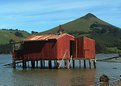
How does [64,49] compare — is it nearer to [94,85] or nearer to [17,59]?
[17,59]

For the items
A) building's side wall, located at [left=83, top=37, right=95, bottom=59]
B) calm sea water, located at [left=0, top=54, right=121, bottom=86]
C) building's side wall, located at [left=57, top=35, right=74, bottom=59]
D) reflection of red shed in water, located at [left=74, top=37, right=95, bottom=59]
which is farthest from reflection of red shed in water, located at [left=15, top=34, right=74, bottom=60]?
calm sea water, located at [left=0, top=54, right=121, bottom=86]

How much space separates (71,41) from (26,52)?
9742mm

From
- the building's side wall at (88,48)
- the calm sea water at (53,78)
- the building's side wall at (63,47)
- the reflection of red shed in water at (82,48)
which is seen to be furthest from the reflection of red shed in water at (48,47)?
the calm sea water at (53,78)

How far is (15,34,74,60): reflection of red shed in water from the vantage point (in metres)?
79.4

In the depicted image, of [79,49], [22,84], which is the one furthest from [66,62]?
[22,84]

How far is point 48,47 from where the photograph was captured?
79875 millimetres

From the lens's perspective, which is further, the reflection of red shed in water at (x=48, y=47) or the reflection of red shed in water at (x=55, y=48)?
Answer: the reflection of red shed in water at (x=55, y=48)

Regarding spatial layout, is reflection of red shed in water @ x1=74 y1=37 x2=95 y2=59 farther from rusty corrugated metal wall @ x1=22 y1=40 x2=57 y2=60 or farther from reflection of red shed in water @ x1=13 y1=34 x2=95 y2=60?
rusty corrugated metal wall @ x1=22 y1=40 x2=57 y2=60

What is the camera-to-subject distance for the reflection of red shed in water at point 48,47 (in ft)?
261

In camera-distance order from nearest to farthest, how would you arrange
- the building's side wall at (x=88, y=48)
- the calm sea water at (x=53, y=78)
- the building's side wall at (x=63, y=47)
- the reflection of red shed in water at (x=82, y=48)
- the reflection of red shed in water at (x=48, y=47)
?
the calm sea water at (x=53, y=78) < the reflection of red shed in water at (x=48, y=47) < the building's side wall at (x=63, y=47) < the reflection of red shed in water at (x=82, y=48) < the building's side wall at (x=88, y=48)

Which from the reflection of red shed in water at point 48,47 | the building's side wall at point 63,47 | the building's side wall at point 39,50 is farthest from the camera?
the building's side wall at point 63,47

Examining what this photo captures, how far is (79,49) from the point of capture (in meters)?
83.3

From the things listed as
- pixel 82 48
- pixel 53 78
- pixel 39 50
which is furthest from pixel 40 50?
pixel 53 78

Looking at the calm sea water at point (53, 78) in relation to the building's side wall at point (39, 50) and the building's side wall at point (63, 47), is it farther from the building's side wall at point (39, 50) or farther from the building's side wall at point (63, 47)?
the building's side wall at point (63, 47)
